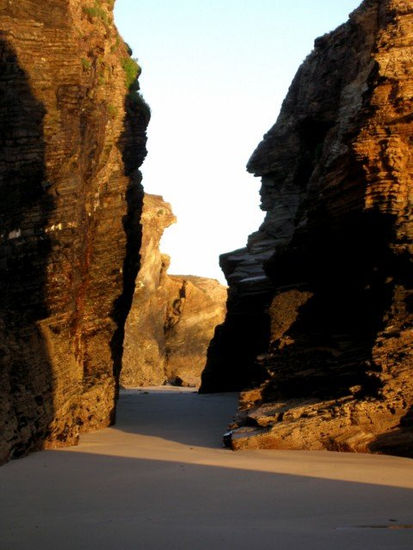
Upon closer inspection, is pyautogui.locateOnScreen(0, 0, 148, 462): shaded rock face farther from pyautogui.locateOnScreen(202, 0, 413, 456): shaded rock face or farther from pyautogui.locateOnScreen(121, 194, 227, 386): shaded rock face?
pyautogui.locateOnScreen(121, 194, 227, 386): shaded rock face

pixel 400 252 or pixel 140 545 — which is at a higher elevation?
pixel 400 252

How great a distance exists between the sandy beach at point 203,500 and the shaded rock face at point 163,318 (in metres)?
42.0

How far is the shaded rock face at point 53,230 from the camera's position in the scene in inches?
458

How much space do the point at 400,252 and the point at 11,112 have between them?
685 cm

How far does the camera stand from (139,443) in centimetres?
1241

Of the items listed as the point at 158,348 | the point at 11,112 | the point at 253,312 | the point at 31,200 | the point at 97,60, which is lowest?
the point at 158,348

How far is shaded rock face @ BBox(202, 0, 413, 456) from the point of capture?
11.8 meters

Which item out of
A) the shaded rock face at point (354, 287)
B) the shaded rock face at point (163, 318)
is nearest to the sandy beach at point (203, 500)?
the shaded rock face at point (354, 287)

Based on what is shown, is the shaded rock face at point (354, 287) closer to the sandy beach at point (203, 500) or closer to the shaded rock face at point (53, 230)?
the sandy beach at point (203, 500)

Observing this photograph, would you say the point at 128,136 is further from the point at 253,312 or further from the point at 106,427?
the point at 253,312

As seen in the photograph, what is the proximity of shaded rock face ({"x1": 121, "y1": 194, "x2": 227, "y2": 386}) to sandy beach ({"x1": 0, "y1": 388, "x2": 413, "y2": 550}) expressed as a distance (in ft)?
138

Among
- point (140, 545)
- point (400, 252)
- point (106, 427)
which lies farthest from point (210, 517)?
point (106, 427)

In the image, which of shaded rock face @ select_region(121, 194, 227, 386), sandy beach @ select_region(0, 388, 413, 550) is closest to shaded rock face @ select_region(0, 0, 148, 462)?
sandy beach @ select_region(0, 388, 413, 550)

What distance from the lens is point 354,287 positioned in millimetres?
15594
